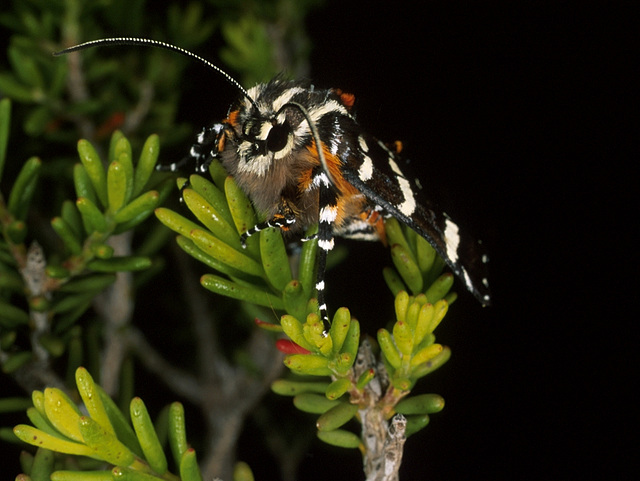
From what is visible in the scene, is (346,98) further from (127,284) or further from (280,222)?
(127,284)

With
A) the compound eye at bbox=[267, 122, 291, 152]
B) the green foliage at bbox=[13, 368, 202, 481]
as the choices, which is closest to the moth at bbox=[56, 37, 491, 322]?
the compound eye at bbox=[267, 122, 291, 152]

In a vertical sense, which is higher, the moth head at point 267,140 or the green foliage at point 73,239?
the moth head at point 267,140

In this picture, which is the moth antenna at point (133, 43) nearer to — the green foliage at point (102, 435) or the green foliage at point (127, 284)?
the green foliage at point (127, 284)

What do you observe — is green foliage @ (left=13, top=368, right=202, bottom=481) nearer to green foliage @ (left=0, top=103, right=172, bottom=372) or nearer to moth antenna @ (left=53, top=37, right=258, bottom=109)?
green foliage @ (left=0, top=103, right=172, bottom=372)

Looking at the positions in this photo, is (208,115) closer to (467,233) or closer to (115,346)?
(115,346)

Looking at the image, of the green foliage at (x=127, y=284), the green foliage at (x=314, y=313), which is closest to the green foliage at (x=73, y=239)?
the green foliage at (x=127, y=284)

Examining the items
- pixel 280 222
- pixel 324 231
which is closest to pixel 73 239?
pixel 280 222

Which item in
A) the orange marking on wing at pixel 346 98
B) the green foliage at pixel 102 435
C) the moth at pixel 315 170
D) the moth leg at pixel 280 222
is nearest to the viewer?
the green foliage at pixel 102 435
